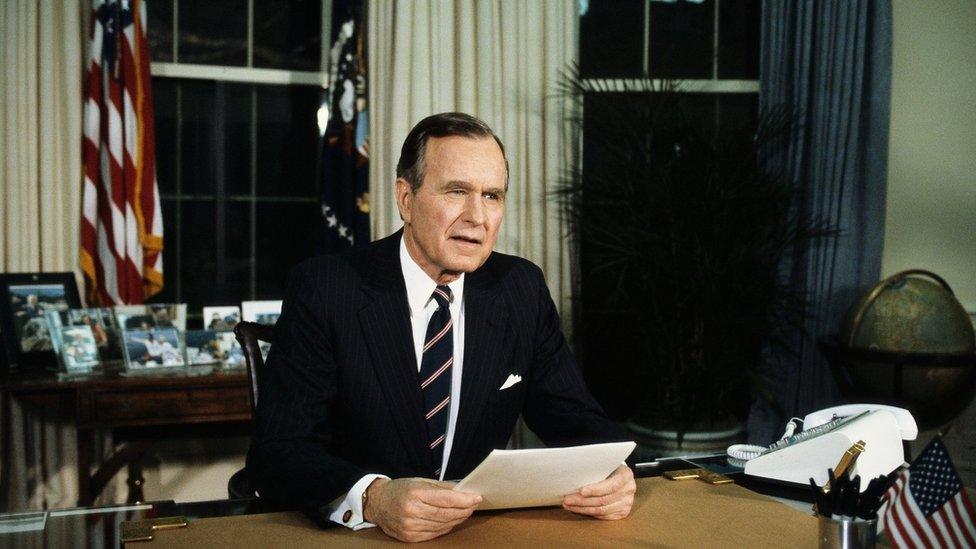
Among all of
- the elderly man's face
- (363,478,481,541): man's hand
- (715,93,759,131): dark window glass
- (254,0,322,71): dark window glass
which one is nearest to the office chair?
the elderly man's face

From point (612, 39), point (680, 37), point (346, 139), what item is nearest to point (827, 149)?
point (680, 37)

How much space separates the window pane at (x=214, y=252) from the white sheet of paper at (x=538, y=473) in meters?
3.25

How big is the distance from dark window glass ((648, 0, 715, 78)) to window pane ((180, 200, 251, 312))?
2404mm

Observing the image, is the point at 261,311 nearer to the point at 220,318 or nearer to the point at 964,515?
the point at 220,318

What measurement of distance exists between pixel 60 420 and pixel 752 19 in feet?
13.5

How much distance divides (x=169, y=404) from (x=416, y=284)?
1734 mm

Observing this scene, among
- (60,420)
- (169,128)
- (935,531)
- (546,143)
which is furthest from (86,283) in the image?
(935,531)

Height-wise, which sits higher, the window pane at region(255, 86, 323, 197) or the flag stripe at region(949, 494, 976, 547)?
the window pane at region(255, 86, 323, 197)

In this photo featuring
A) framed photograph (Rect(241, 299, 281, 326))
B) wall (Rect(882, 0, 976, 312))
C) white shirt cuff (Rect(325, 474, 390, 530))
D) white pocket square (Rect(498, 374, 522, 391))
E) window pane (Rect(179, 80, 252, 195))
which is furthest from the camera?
wall (Rect(882, 0, 976, 312))

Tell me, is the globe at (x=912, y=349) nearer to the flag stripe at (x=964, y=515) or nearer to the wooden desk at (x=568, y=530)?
the wooden desk at (x=568, y=530)

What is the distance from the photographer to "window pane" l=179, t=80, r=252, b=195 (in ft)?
14.0

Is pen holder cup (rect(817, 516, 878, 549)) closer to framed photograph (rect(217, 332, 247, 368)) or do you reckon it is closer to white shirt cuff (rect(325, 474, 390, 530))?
white shirt cuff (rect(325, 474, 390, 530))

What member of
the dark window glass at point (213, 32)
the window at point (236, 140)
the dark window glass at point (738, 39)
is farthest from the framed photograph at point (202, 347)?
the dark window glass at point (738, 39)

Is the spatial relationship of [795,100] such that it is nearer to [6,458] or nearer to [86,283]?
[86,283]
